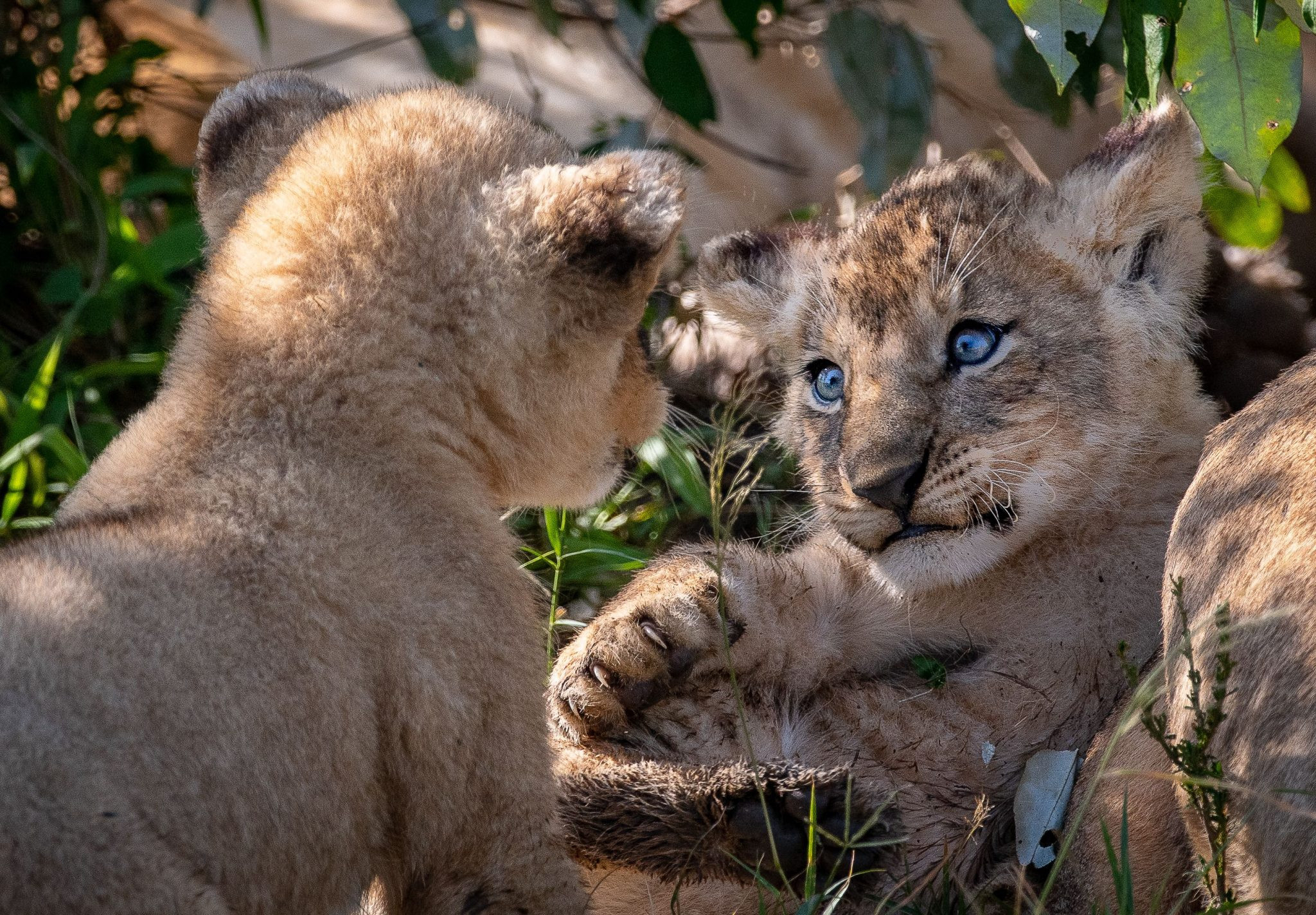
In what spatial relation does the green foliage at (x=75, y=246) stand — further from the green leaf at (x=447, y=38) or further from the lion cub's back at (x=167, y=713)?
the lion cub's back at (x=167, y=713)

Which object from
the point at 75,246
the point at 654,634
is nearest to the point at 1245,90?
the point at 654,634

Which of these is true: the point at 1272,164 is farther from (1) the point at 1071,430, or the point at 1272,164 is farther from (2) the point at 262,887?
(2) the point at 262,887

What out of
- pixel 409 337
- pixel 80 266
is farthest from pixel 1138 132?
pixel 80 266

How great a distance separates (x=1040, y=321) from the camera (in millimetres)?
3600

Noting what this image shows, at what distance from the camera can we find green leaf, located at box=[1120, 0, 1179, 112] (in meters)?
3.29

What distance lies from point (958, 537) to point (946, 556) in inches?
2.2

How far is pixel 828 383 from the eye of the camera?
3.95m

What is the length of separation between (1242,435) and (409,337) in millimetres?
1694

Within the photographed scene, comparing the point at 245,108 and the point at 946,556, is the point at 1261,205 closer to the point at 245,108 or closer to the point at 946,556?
the point at 946,556

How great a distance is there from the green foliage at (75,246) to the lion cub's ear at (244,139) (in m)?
1.54

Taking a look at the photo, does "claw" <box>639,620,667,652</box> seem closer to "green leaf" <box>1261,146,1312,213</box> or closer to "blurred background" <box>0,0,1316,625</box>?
"blurred background" <box>0,0,1316,625</box>

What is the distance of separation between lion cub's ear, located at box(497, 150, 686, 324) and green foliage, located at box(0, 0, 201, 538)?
2506 mm

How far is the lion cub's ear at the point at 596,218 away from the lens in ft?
9.97

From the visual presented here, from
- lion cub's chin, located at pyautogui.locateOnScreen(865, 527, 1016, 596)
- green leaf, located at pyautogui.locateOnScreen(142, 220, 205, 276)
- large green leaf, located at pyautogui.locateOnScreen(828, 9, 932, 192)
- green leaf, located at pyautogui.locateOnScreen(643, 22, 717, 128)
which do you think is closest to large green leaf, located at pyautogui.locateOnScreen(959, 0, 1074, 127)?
large green leaf, located at pyautogui.locateOnScreen(828, 9, 932, 192)
